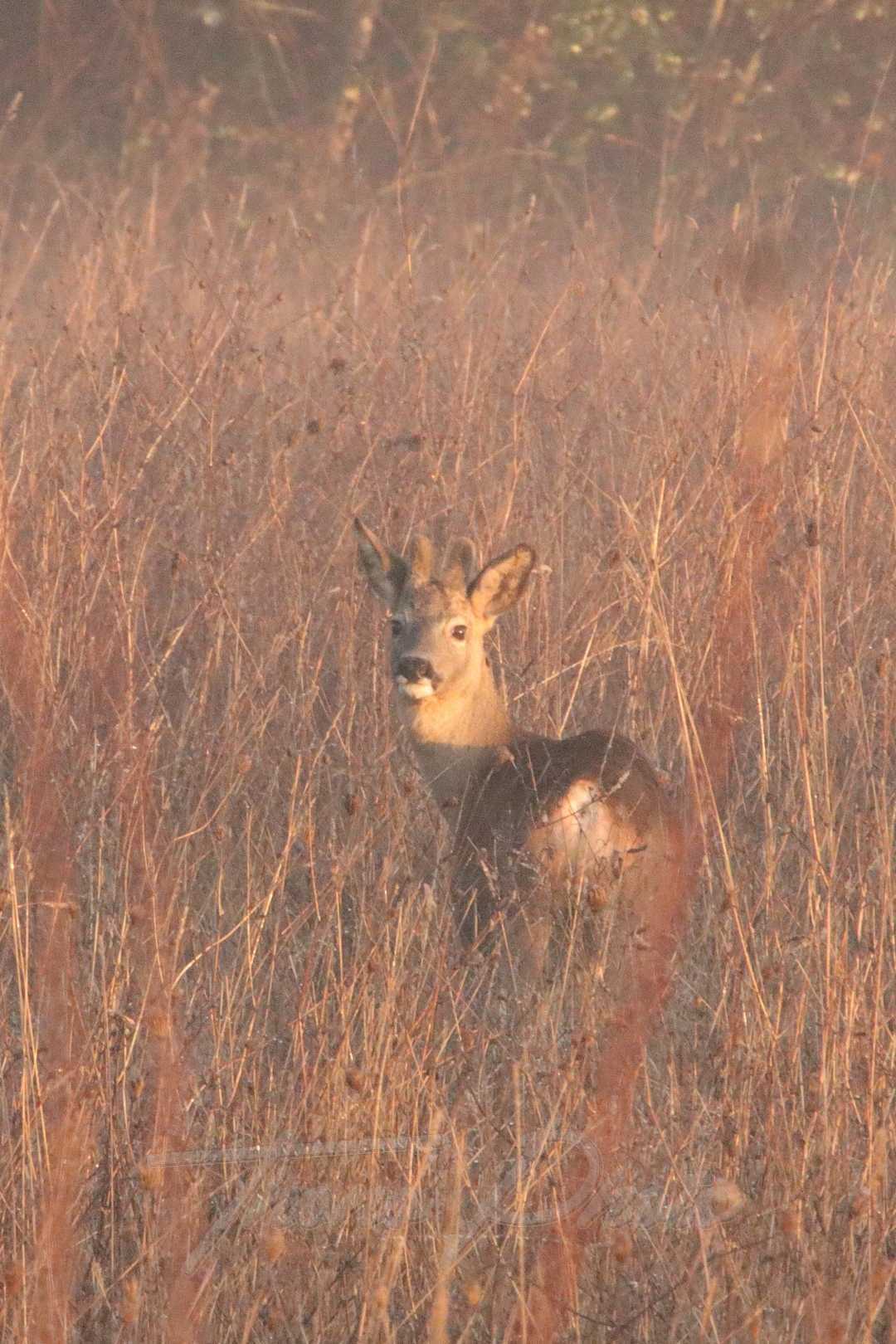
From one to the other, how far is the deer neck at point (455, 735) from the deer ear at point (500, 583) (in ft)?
0.55

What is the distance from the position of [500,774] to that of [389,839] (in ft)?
1.80

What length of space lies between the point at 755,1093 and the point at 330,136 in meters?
12.9

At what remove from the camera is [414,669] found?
438 cm

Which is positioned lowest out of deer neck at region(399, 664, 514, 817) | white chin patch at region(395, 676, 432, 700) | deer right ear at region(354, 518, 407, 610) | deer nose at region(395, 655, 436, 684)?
deer neck at region(399, 664, 514, 817)

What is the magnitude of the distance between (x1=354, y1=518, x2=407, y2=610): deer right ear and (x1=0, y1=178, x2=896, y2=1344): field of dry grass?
0.72ft

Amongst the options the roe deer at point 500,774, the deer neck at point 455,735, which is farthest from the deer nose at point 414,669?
the deer neck at point 455,735

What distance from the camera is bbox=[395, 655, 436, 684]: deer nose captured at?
4383 mm

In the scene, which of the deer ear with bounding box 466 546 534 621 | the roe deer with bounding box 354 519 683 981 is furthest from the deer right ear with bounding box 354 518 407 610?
the deer ear with bounding box 466 546 534 621

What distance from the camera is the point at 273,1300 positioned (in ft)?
8.84

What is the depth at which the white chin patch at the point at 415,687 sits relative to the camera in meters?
4.40

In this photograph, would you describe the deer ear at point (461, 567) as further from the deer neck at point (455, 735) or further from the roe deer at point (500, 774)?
the deer neck at point (455, 735)

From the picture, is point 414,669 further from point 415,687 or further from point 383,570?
point 383,570

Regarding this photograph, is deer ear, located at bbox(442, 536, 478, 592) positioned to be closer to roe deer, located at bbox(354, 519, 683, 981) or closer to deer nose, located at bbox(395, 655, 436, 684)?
roe deer, located at bbox(354, 519, 683, 981)

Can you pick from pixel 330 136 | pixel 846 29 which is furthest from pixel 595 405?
pixel 846 29
